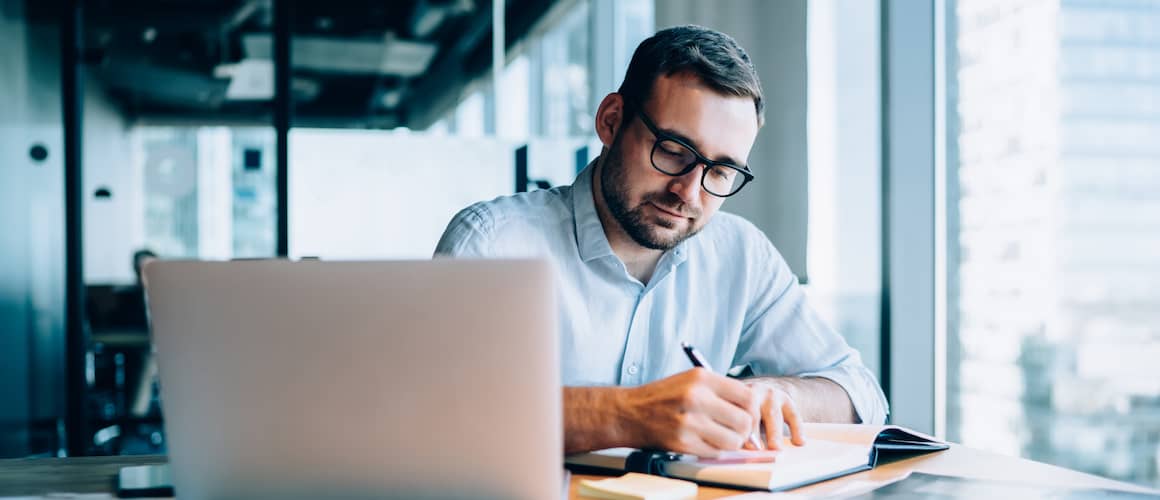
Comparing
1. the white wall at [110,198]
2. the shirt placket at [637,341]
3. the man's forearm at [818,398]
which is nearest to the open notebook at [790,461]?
the man's forearm at [818,398]

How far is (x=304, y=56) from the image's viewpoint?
444 centimetres

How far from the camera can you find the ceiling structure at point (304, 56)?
4242 mm

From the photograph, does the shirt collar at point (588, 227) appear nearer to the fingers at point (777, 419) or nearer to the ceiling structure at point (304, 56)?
the fingers at point (777, 419)

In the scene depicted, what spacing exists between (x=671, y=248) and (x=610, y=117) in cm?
27

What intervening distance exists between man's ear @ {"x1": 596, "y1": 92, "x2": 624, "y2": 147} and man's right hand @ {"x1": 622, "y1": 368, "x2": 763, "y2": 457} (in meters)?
0.71

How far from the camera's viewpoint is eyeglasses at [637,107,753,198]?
1.58 meters

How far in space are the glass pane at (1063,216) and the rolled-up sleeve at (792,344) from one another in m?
1.70

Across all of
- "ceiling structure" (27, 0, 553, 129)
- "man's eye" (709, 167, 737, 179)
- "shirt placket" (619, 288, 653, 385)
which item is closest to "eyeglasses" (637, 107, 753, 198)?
"man's eye" (709, 167, 737, 179)

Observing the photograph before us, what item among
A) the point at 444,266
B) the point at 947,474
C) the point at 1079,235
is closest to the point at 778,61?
the point at 1079,235

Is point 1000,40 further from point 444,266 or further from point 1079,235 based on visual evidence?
point 444,266

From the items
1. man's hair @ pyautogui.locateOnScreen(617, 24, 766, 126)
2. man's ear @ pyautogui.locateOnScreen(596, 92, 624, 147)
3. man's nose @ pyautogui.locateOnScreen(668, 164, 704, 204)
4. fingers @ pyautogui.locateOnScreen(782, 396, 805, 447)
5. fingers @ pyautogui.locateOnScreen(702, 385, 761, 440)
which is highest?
man's hair @ pyautogui.locateOnScreen(617, 24, 766, 126)

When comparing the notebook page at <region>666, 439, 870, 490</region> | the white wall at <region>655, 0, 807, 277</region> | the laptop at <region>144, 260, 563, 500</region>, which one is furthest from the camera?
the white wall at <region>655, 0, 807, 277</region>

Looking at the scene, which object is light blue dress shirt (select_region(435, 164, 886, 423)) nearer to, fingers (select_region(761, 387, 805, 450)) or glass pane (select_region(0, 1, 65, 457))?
fingers (select_region(761, 387, 805, 450))

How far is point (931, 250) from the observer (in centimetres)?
331
